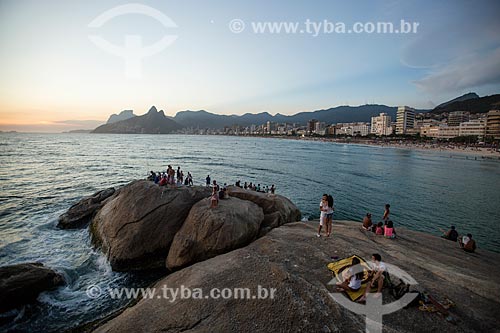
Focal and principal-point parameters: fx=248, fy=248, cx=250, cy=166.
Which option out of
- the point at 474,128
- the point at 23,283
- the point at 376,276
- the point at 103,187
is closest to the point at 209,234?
the point at 376,276

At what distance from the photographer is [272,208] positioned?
1709cm

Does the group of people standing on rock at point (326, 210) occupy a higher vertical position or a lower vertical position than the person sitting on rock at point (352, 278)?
higher

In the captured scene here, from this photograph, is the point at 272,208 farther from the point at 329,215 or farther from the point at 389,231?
the point at 389,231

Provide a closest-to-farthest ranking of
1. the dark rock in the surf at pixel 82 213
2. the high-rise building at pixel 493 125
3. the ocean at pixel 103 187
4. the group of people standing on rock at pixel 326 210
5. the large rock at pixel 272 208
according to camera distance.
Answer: the ocean at pixel 103 187, the group of people standing on rock at pixel 326 210, the large rock at pixel 272 208, the dark rock in the surf at pixel 82 213, the high-rise building at pixel 493 125

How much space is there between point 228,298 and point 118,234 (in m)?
9.32

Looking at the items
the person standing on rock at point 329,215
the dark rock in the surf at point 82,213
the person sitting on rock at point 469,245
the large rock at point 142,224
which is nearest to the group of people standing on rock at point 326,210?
the person standing on rock at point 329,215

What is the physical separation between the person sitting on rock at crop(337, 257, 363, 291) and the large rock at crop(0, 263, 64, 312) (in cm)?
1255

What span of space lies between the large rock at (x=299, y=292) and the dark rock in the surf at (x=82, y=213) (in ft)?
43.0

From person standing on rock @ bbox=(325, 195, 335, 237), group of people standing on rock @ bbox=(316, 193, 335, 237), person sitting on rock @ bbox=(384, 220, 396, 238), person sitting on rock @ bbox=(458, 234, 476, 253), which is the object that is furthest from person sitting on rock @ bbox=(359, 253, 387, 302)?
person sitting on rock @ bbox=(458, 234, 476, 253)

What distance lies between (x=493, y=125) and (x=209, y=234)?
172m

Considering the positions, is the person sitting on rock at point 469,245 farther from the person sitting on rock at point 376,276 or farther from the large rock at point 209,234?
the large rock at point 209,234

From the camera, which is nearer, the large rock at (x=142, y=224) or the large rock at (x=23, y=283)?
the large rock at (x=23, y=283)

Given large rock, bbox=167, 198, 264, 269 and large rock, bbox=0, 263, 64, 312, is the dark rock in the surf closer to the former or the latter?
large rock, bbox=0, 263, 64, 312

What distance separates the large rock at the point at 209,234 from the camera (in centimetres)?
1225
